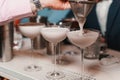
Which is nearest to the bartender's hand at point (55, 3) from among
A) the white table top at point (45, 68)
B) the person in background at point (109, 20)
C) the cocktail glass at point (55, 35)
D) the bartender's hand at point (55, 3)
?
the bartender's hand at point (55, 3)

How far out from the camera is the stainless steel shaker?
3.72 ft

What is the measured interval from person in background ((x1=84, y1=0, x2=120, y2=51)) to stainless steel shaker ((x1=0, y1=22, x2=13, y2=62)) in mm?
924

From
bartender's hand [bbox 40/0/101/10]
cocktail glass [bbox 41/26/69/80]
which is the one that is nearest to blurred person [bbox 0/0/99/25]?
bartender's hand [bbox 40/0/101/10]

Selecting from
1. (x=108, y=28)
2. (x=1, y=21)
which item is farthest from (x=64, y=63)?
(x=108, y=28)

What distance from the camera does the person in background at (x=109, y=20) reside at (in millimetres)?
1815

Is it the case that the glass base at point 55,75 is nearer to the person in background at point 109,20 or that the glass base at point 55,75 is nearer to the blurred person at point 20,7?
the blurred person at point 20,7

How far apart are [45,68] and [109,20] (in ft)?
3.07

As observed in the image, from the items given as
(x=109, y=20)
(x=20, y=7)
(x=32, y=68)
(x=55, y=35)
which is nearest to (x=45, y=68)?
(x=32, y=68)

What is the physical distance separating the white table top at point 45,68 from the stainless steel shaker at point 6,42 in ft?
0.10

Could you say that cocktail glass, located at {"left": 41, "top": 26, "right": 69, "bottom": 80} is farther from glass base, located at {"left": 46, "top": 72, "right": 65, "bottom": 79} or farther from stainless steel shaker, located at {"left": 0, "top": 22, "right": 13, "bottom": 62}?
stainless steel shaker, located at {"left": 0, "top": 22, "right": 13, "bottom": 62}

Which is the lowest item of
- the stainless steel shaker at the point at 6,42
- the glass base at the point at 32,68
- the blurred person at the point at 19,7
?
the glass base at the point at 32,68

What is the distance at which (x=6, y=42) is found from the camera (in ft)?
3.76

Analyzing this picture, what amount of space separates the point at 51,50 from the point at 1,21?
320 mm

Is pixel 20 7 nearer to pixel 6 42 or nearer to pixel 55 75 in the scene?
pixel 6 42
